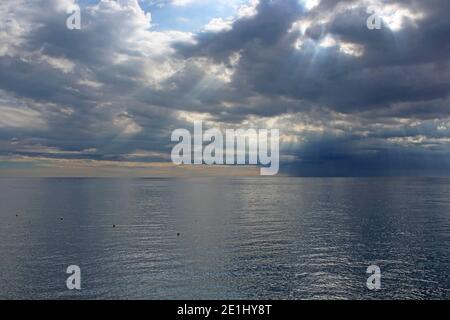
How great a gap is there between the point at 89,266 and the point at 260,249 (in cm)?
3510

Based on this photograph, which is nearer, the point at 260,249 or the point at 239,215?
the point at 260,249

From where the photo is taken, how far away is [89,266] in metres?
66.9

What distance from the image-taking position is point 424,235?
95.4 m

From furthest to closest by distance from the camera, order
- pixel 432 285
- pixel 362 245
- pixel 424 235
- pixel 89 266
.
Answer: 1. pixel 424 235
2. pixel 362 245
3. pixel 89 266
4. pixel 432 285

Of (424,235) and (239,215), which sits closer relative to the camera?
(424,235)

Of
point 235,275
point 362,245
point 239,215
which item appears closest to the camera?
point 235,275
